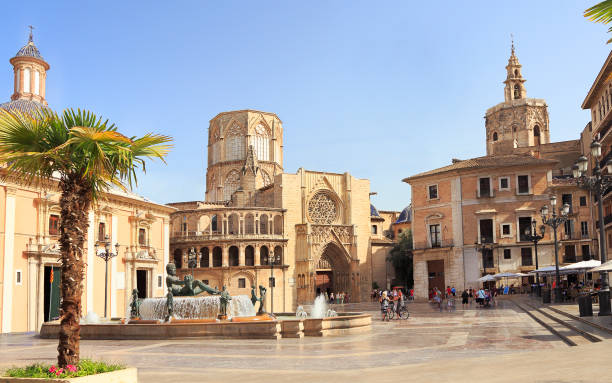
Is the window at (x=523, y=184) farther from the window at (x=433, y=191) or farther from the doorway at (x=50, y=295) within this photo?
the doorway at (x=50, y=295)

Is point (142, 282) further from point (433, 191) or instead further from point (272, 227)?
point (433, 191)

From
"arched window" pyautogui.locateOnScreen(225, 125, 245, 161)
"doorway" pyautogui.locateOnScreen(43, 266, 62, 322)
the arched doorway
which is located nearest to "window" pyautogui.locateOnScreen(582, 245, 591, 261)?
the arched doorway

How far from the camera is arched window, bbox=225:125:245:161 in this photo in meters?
68.8

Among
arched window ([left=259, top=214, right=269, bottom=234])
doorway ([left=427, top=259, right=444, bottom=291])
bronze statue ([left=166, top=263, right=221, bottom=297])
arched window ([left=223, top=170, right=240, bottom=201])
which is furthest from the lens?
arched window ([left=223, top=170, right=240, bottom=201])

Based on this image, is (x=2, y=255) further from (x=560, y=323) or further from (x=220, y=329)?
(x=560, y=323)

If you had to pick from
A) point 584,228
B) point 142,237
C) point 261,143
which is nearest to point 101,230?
point 142,237

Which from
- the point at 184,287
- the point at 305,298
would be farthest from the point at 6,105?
the point at 184,287

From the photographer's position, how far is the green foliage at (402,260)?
61.7 m

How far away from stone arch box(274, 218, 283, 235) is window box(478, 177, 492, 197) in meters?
18.6

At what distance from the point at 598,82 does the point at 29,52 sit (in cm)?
4391

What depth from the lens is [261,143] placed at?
2736 inches

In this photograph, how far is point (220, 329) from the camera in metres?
18.0

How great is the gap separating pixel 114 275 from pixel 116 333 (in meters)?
18.9

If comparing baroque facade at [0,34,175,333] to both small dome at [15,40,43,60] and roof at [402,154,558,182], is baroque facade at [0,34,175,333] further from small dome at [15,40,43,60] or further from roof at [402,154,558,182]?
roof at [402,154,558,182]
